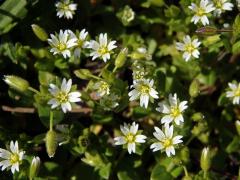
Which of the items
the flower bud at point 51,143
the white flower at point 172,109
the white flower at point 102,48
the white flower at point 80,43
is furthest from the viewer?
the white flower at point 80,43

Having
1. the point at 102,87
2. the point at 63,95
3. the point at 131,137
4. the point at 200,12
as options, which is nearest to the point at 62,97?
the point at 63,95

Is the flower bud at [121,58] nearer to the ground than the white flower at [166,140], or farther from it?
farther from it

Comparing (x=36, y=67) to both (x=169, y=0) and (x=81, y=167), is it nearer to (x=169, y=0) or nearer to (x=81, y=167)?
(x=81, y=167)

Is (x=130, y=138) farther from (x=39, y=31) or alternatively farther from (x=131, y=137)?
(x=39, y=31)

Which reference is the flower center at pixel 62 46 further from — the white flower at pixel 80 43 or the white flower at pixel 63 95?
the white flower at pixel 63 95

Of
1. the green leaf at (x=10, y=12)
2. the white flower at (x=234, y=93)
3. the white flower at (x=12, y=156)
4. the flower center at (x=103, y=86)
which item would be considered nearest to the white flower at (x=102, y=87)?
the flower center at (x=103, y=86)

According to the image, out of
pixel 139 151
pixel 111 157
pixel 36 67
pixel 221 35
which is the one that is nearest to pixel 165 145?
pixel 139 151

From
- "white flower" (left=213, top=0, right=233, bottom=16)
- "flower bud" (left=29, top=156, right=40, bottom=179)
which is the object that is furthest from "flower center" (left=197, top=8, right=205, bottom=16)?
"flower bud" (left=29, top=156, right=40, bottom=179)

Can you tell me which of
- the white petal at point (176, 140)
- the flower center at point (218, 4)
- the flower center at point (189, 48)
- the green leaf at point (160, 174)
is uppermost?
the flower center at point (218, 4)
